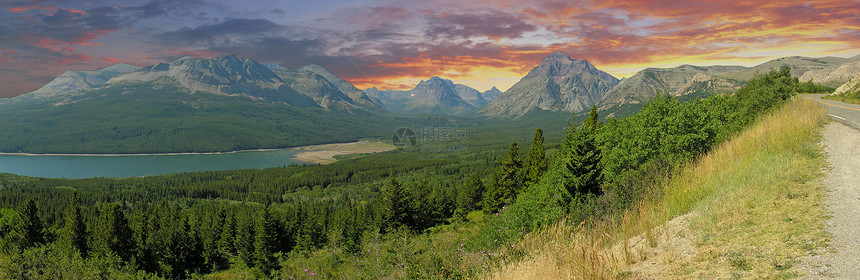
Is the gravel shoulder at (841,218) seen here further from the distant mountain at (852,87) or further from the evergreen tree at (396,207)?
the evergreen tree at (396,207)

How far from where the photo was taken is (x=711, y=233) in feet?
25.1

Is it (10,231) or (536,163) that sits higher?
(536,163)

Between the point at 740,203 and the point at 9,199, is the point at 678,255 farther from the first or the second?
the point at 9,199

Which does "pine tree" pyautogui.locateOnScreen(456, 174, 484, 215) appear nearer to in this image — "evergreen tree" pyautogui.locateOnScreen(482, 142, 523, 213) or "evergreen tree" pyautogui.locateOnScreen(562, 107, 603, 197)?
"evergreen tree" pyautogui.locateOnScreen(482, 142, 523, 213)

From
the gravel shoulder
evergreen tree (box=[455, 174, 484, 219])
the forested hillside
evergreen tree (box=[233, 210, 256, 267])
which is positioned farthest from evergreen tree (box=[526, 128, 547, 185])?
evergreen tree (box=[233, 210, 256, 267])

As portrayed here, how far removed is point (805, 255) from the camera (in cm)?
603

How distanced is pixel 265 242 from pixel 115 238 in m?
25.8

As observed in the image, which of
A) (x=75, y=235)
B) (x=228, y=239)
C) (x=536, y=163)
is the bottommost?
(x=228, y=239)

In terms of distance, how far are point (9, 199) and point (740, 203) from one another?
21324cm

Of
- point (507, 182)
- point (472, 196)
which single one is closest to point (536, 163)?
point (507, 182)

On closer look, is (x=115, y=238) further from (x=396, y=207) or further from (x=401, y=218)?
(x=401, y=218)

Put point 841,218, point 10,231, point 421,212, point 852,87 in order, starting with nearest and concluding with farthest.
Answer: point 841,218, point 852,87, point 421,212, point 10,231

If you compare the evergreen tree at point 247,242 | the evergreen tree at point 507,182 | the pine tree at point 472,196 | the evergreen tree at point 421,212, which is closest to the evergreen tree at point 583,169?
the evergreen tree at point 507,182

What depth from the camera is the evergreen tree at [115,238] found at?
63.1 metres
